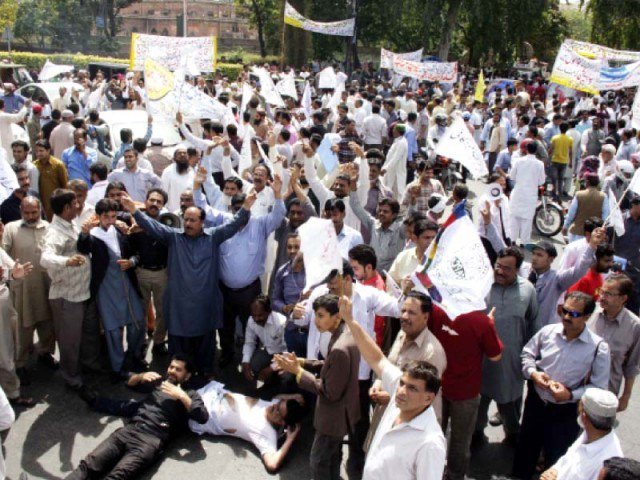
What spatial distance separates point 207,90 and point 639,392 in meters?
14.4

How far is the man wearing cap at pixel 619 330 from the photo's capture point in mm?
4500

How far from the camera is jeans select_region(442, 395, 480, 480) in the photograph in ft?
14.1

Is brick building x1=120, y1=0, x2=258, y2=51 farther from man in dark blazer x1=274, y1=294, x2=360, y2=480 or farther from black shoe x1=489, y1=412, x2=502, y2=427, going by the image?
man in dark blazer x1=274, y1=294, x2=360, y2=480

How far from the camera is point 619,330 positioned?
459 centimetres

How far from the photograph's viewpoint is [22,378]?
225 inches

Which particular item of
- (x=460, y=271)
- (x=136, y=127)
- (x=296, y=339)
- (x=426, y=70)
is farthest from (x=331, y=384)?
(x=426, y=70)

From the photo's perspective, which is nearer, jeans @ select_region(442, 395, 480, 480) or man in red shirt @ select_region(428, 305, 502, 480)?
man in red shirt @ select_region(428, 305, 502, 480)

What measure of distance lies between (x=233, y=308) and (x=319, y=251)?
2.05 meters

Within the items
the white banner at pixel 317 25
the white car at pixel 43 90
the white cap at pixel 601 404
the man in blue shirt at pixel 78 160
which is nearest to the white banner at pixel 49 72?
the white car at pixel 43 90

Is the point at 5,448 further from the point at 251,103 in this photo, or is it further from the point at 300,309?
the point at 251,103

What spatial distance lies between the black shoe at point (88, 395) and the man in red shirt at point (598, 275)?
13.4ft

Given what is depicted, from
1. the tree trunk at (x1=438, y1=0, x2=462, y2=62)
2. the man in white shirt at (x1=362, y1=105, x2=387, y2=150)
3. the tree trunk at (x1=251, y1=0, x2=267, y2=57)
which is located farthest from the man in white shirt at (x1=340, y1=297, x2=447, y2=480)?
the tree trunk at (x1=251, y1=0, x2=267, y2=57)

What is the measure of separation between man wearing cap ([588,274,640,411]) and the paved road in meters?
0.79

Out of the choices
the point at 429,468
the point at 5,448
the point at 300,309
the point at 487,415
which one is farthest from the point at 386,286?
the point at 5,448
